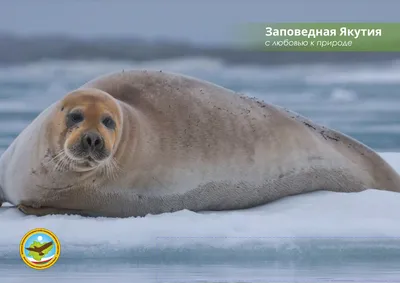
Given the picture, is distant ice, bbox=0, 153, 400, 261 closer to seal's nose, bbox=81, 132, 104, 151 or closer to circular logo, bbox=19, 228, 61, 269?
circular logo, bbox=19, 228, 61, 269

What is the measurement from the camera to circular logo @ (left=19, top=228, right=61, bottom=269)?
3801 millimetres

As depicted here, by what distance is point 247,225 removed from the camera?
13.1 feet

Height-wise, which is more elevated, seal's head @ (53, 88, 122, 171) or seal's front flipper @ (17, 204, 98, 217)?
seal's head @ (53, 88, 122, 171)

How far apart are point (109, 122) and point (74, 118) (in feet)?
0.52

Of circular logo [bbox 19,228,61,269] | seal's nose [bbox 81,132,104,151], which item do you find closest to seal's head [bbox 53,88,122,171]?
seal's nose [bbox 81,132,104,151]

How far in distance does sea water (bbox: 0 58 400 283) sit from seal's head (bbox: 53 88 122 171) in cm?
8

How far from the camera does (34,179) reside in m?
4.32

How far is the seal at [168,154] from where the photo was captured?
13.6ft

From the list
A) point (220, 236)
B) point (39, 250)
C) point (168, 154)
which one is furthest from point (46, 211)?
point (220, 236)

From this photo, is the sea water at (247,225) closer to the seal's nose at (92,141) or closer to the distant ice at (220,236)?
the distant ice at (220,236)

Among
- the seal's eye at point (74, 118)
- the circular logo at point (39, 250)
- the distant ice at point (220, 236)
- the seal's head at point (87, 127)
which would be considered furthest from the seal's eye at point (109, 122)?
the circular logo at point (39, 250)

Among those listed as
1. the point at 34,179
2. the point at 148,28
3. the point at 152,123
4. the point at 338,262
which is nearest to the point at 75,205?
the point at 34,179

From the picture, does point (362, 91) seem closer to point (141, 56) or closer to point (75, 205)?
point (141, 56)

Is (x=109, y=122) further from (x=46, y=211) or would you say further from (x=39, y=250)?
(x=39, y=250)
